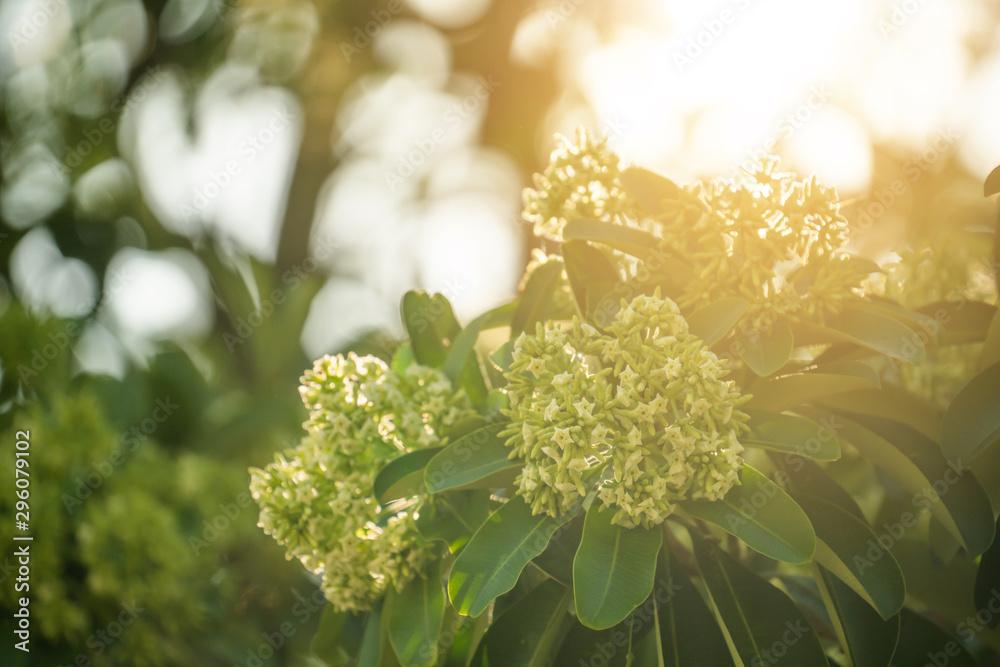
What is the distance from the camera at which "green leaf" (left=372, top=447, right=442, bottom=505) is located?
4.99 ft

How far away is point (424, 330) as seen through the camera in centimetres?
198

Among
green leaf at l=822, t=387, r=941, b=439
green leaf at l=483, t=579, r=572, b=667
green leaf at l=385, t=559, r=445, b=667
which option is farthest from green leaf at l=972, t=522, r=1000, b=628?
green leaf at l=385, t=559, r=445, b=667

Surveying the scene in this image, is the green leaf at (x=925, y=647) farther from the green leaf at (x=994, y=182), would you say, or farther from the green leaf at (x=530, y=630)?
the green leaf at (x=994, y=182)

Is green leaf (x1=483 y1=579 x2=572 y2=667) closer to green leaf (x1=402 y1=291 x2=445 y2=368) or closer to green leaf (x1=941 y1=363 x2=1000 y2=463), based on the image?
green leaf (x1=402 y1=291 x2=445 y2=368)

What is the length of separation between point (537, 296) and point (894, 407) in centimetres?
84

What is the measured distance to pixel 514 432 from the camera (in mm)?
1390

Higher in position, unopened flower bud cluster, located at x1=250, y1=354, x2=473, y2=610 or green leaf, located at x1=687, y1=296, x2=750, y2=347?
green leaf, located at x1=687, y1=296, x2=750, y2=347

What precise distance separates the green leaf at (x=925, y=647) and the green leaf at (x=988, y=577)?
116mm

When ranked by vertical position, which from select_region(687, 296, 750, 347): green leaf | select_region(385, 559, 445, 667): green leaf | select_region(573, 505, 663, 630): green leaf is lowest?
select_region(385, 559, 445, 667): green leaf

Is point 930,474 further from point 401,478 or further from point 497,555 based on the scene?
point 401,478

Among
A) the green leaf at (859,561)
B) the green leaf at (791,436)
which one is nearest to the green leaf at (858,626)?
the green leaf at (859,561)

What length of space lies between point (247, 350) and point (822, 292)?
3086 millimetres

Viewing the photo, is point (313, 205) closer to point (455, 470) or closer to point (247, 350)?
point (247, 350)

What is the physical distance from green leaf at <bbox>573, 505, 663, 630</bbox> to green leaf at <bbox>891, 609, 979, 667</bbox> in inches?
30.9
